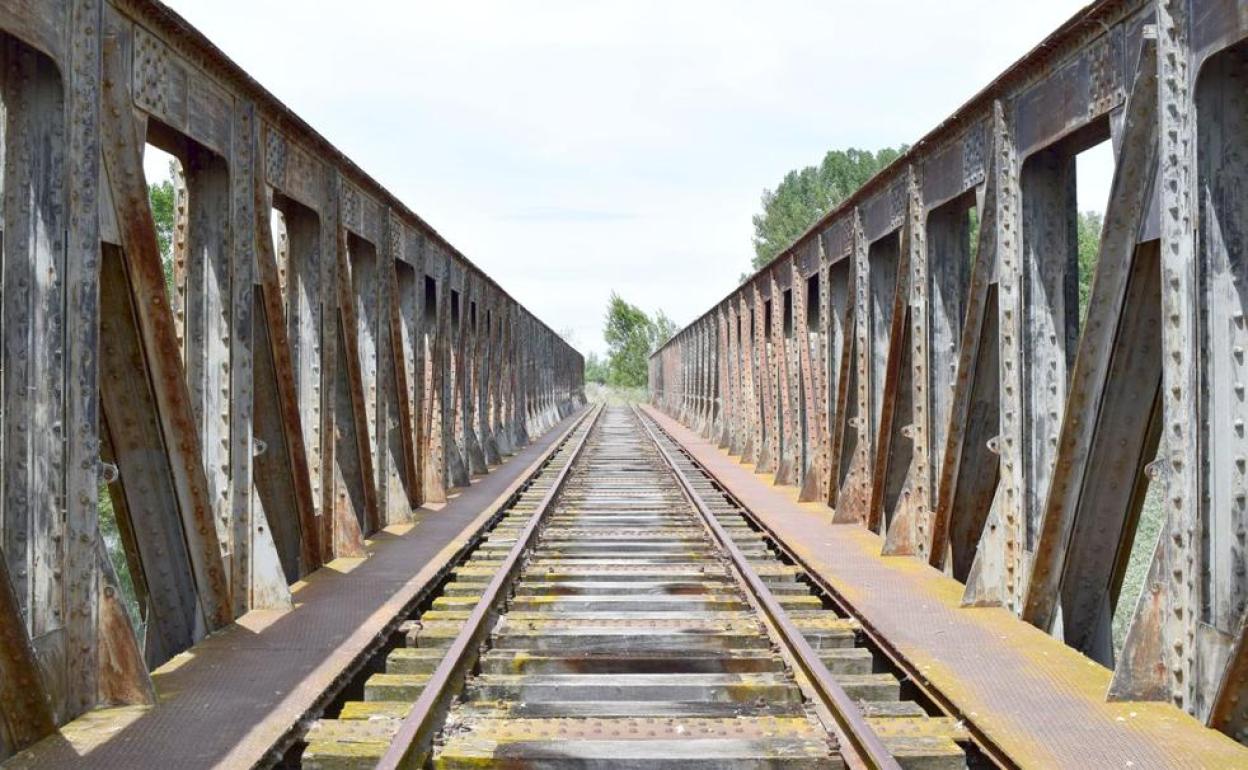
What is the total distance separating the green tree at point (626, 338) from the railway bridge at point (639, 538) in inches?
3783

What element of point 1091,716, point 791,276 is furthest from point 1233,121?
point 791,276

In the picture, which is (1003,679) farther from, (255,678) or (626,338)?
(626,338)

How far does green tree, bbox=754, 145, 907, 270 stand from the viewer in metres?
80.4

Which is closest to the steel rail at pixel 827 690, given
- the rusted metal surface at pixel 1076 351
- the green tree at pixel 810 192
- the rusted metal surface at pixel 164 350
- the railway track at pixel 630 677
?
the railway track at pixel 630 677

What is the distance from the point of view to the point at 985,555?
6793mm

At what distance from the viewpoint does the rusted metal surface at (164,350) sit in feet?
15.0

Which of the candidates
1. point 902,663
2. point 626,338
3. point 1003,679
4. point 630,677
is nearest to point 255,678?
point 630,677

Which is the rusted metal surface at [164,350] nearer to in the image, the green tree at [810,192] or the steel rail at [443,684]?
the steel rail at [443,684]

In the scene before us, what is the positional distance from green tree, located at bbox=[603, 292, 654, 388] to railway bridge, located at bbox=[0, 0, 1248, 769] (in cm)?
9610

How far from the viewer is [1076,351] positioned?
19.9 feet

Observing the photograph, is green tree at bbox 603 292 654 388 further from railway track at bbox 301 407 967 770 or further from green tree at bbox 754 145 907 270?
railway track at bbox 301 407 967 770

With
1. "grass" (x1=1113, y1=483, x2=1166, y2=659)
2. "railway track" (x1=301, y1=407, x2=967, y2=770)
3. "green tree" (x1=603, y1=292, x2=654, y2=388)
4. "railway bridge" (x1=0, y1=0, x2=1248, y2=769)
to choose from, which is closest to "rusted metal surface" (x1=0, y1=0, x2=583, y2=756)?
"railway bridge" (x1=0, y1=0, x2=1248, y2=769)

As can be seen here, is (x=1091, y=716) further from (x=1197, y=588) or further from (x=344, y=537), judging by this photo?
(x=344, y=537)

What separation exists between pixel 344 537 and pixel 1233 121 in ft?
22.4
